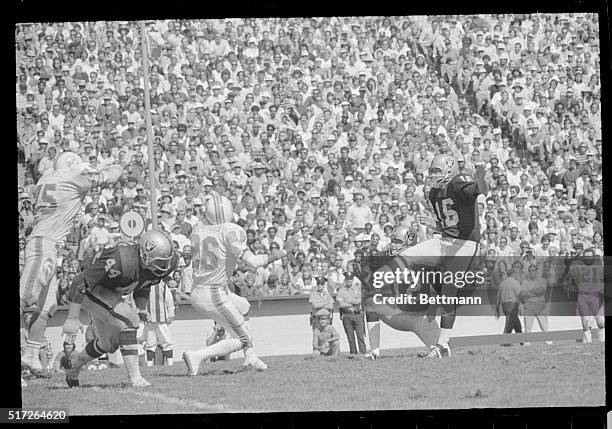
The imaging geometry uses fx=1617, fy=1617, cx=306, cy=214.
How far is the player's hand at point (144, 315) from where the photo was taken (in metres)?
9.70

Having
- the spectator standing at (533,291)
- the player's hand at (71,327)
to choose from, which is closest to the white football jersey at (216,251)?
the player's hand at (71,327)

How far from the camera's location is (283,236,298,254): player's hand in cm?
980

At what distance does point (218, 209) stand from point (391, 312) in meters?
1.21

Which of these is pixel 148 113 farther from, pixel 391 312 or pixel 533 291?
pixel 533 291

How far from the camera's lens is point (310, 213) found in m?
9.86

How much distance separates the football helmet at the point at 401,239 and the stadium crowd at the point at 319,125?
0.04 metres

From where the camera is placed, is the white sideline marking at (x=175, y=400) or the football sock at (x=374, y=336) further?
the football sock at (x=374, y=336)

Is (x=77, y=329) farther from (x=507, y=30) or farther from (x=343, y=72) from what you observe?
(x=507, y=30)

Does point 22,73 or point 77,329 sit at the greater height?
point 22,73

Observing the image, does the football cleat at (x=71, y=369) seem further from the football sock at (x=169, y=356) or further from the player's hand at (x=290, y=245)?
the player's hand at (x=290, y=245)

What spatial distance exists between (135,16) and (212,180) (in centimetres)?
110

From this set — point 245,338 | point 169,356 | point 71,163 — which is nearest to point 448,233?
point 245,338

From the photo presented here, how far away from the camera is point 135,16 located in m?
9.82

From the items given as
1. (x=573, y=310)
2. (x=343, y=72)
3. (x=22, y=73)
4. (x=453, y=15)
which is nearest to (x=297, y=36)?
(x=343, y=72)
